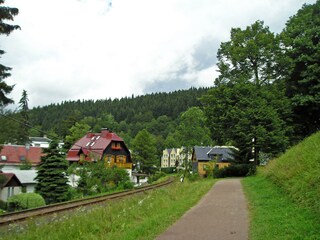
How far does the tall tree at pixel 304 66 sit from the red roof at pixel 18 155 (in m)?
38.5

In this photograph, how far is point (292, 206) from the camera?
8.69 m

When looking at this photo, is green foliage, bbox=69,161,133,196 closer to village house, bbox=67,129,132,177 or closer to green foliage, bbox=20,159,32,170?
green foliage, bbox=20,159,32,170

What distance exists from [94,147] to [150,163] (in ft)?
85.1

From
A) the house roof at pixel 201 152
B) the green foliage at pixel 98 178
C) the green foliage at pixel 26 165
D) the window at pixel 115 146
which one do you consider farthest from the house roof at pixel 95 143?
the house roof at pixel 201 152

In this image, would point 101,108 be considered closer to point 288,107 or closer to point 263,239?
point 288,107

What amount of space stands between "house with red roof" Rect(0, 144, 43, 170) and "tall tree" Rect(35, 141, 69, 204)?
2027 centimetres

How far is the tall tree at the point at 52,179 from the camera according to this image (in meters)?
32.2

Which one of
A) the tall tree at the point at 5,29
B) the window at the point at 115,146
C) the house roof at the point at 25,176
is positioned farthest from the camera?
the window at the point at 115,146

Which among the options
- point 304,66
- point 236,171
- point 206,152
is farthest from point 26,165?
point 304,66

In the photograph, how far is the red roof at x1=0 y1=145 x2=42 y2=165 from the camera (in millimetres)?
53684

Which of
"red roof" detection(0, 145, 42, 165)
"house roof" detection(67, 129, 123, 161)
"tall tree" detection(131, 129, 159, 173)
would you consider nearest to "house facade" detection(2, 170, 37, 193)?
"red roof" detection(0, 145, 42, 165)

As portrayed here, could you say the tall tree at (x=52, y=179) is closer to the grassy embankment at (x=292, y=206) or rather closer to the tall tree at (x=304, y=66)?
the tall tree at (x=304, y=66)

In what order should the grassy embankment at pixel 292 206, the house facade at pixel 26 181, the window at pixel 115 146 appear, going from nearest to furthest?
the grassy embankment at pixel 292 206 → the house facade at pixel 26 181 → the window at pixel 115 146

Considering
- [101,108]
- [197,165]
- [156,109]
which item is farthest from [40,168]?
[101,108]
